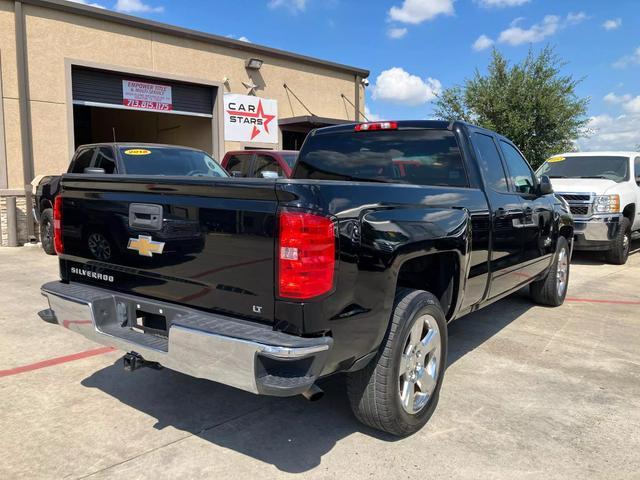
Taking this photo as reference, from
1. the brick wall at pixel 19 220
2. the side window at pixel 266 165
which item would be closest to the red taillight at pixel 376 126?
the side window at pixel 266 165

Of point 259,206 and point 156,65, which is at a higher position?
point 156,65

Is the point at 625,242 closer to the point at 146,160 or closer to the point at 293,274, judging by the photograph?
the point at 146,160

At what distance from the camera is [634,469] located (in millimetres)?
2881

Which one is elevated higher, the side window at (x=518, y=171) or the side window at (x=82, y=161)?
the side window at (x=82, y=161)

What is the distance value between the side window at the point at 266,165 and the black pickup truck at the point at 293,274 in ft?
19.2

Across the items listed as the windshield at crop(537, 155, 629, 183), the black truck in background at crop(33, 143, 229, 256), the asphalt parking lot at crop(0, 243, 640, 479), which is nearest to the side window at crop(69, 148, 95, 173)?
the black truck in background at crop(33, 143, 229, 256)

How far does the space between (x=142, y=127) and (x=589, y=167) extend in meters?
15.7

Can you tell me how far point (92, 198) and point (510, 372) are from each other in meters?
3.36

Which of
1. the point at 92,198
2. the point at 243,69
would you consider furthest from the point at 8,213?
the point at 92,198

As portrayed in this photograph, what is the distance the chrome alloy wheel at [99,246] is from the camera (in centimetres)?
333

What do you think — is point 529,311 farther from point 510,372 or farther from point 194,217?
point 194,217

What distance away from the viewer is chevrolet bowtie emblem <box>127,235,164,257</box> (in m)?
3.02

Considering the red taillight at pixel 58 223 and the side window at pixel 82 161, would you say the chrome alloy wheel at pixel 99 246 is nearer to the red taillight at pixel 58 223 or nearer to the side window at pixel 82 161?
the red taillight at pixel 58 223

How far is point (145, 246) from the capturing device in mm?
3080
